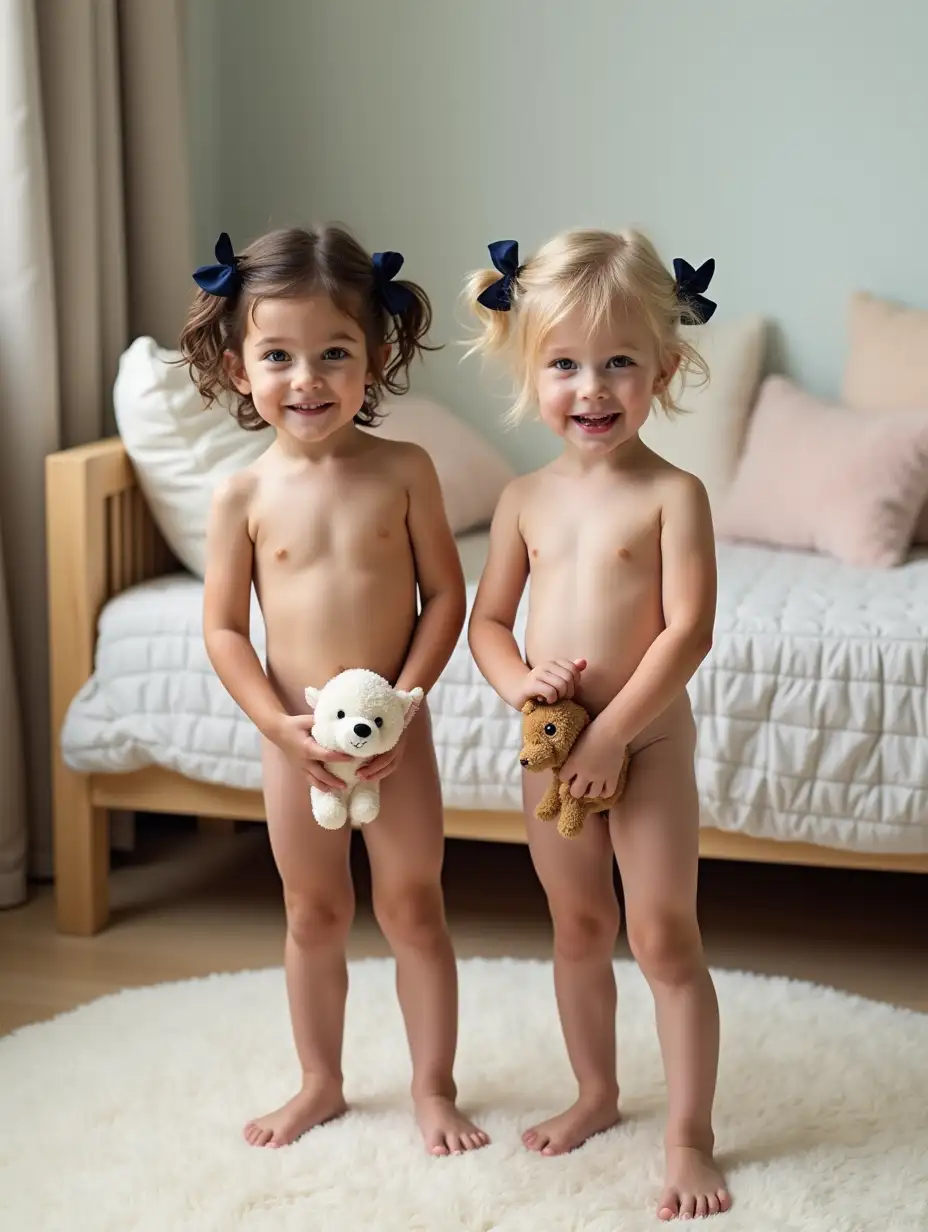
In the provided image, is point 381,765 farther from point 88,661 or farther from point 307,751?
point 88,661

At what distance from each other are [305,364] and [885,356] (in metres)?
1.49

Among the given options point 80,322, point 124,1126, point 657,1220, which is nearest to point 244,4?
point 80,322

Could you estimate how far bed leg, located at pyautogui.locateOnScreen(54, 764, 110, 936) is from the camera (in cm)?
230

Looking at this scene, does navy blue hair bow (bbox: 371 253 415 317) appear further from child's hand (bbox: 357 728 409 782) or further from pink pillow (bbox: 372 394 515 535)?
pink pillow (bbox: 372 394 515 535)

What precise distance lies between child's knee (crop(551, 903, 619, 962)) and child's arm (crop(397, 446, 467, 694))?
0.92ft

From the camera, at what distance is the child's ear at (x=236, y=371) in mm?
1545

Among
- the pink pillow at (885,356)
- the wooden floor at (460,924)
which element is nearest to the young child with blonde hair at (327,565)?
the wooden floor at (460,924)

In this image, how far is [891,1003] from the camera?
2.06m

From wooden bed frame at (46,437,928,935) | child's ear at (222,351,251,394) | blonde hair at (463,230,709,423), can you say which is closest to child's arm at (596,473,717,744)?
blonde hair at (463,230,709,423)

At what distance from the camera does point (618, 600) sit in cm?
149

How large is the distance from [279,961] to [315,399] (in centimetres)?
102

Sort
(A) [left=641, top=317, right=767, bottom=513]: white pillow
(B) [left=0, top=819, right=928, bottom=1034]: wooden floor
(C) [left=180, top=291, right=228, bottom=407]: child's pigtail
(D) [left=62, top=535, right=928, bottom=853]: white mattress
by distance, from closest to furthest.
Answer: (C) [left=180, top=291, right=228, bottom=407]: child's pigtail, (D) [left=62, top=535, right=928, bottom=853]: white mattress, (B) [left=0, top=819, right=928, bottom=1034]: wooden floor, (A) [left=641, top=317, right=767, bottom=513]: white pillow

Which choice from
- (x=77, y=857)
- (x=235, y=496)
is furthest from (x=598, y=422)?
(x=77, y=857)

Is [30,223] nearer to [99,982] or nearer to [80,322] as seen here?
[80,322]
